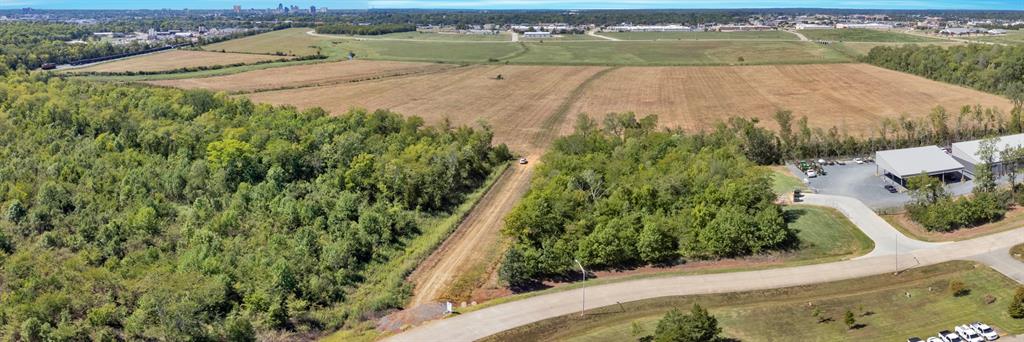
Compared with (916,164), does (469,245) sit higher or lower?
lower

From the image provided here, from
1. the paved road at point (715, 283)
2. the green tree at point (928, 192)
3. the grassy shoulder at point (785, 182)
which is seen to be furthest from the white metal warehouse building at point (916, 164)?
the paved road at point (715, 283)

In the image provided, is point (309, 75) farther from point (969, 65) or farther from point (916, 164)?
point (969, 65)

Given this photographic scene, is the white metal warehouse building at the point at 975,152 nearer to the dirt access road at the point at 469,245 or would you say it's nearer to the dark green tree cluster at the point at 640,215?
the dark green tree cluster at the point at 640,215

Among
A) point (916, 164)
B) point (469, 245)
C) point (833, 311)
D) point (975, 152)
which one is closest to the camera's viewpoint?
point (833, 311)

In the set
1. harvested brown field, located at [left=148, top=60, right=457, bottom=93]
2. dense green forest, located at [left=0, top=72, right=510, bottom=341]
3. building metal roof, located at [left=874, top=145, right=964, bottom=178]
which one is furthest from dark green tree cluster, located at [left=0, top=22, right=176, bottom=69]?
building metal roof, located at [left=874, top=145, right=964, bottom=178]

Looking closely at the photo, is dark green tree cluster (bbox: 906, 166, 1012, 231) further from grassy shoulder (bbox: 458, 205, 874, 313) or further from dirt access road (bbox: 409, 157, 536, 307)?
dirt access road (bbox: 409, 157, 536, 307)

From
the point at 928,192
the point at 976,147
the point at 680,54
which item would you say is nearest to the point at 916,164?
the point at 976,147

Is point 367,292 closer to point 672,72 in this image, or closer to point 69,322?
point 69,322

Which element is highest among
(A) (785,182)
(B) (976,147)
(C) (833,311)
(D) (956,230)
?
(B) (976,147)

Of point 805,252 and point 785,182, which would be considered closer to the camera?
point 805,252
